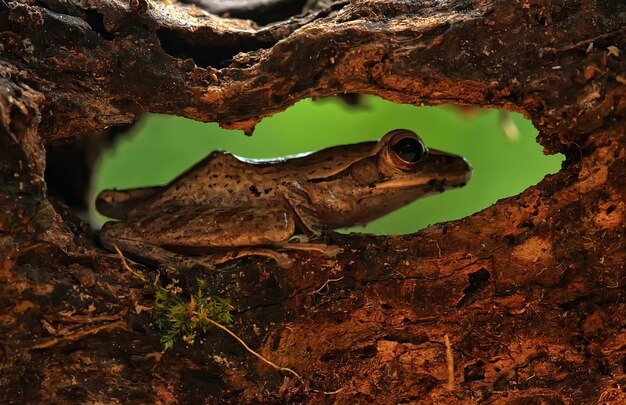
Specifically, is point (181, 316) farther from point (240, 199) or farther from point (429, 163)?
point (429, 163)

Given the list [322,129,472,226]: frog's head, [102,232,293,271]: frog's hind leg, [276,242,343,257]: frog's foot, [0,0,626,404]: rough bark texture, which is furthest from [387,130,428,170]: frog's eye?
[102,232,293,271]: frog's hind leg

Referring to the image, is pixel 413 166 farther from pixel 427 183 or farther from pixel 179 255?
pixel 179 255

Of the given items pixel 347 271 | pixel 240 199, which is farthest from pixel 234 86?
pixel 347 271

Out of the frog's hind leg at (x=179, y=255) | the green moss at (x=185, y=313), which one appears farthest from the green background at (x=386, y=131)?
the green moss at (x=185, y=313)

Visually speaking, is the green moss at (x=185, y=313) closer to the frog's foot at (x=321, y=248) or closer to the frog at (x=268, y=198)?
the frog at (x=268, y=198)

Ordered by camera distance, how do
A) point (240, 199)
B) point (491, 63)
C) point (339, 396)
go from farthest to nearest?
point (240, 199), point (339, 396), point (491, 63)

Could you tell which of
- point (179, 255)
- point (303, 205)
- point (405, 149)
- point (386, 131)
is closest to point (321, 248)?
point (303, 205)

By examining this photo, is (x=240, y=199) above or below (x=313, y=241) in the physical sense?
above
